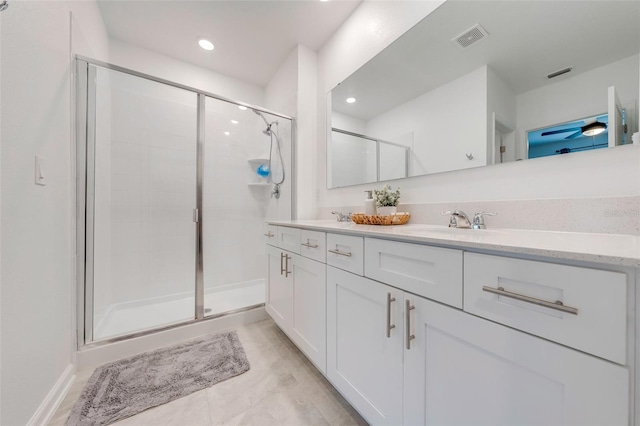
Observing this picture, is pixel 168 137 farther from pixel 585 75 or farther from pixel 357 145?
pixel 585 75

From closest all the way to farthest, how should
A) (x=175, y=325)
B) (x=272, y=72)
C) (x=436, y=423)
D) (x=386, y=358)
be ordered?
1. (x=436, y=423)
2. (x=386, y=358)
3. (x=175, y=325)
4. (x=272, y=72)

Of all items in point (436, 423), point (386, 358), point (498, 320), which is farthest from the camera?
point (386, 358)

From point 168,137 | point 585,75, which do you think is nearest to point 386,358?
point 585,75

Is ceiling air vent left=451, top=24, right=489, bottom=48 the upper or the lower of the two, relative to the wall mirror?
upper

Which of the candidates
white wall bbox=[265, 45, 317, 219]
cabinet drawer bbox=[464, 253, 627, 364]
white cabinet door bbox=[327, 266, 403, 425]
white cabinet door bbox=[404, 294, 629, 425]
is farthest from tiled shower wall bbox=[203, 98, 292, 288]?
cabinet drawer bbox=[464, 253, 627, 364]

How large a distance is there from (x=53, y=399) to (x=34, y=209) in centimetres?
91

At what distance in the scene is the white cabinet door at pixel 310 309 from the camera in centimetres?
114

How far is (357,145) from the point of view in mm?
1789

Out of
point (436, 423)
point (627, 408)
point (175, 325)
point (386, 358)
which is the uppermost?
point (627, 408)

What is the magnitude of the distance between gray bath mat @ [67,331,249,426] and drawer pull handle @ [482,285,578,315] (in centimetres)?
139

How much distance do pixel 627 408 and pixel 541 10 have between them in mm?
1310

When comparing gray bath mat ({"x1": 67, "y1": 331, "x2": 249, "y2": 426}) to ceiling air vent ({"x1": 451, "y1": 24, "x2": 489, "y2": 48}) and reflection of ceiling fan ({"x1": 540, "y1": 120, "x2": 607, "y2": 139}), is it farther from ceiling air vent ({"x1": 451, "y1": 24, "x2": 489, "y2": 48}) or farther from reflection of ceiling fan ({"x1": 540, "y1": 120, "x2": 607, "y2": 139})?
ceiling air vent ({"x1": 451, "y1": 24, "x2": 489, "y2": 48})

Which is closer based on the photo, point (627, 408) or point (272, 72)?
point (627, 408)

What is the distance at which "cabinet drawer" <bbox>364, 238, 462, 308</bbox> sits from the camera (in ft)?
2.12
